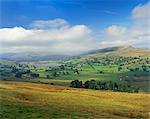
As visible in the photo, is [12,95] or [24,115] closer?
[24,115]

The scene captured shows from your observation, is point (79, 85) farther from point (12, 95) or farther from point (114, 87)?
point (12, 95)

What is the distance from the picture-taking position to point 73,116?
40438 mm

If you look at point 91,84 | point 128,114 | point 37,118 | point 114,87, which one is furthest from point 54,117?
point 114,87

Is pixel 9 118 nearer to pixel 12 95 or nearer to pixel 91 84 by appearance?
pixel 12 95

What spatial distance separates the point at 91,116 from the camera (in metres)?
41.8

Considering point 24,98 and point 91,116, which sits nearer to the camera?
point 91,116

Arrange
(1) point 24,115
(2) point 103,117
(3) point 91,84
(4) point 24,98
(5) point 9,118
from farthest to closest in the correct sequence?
(3) point 91,84, (4) point 24,98, (2) point 103,117, (1) point 24,115, (5) point 9,118

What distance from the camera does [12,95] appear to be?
189 ft

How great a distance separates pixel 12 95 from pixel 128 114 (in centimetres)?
2234

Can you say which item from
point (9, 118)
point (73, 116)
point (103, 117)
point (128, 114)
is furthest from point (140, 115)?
point (9, 118)

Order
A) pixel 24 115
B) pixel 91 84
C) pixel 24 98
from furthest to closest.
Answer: pixel 91 84, pixel 24 98, pixel 24 115

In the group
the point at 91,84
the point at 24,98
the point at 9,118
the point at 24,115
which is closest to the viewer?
the point at 9,118

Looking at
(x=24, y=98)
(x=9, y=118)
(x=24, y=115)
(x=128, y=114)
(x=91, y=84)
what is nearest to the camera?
(x=9, y=118)

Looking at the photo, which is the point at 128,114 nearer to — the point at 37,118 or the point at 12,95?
the point at 37,118
